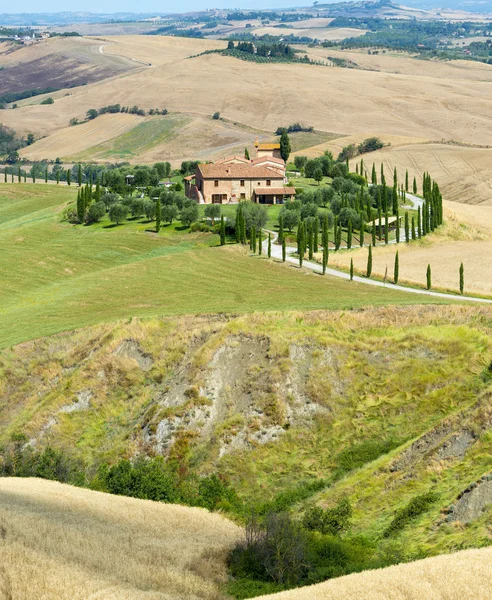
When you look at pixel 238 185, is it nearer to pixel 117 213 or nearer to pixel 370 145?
pixel 117 213

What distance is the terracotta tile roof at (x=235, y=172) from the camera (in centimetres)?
13375

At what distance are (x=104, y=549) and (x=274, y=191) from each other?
10276 centimetres

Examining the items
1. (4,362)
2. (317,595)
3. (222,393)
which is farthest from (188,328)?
(317,595)

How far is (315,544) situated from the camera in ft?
125

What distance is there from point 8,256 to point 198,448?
51.1m

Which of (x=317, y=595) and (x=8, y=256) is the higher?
(x=317, y=595)

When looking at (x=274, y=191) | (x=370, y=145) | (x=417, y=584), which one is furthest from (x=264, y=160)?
(x=417, y=584)

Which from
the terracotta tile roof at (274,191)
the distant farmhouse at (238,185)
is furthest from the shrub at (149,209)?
the terracotta tile roof at (274,191)


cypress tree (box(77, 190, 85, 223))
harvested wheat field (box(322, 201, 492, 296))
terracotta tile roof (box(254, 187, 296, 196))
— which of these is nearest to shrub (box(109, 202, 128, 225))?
cypress tree (box(77, 190, 85, 223))

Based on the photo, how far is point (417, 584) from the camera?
2728 cm

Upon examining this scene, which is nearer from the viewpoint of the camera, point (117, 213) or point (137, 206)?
point (117, 213)

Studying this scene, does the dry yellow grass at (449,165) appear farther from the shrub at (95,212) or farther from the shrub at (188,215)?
the shrub at (95,212)

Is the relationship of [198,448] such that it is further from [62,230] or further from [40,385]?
[62,230]

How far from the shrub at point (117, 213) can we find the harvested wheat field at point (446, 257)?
29.2 meters
